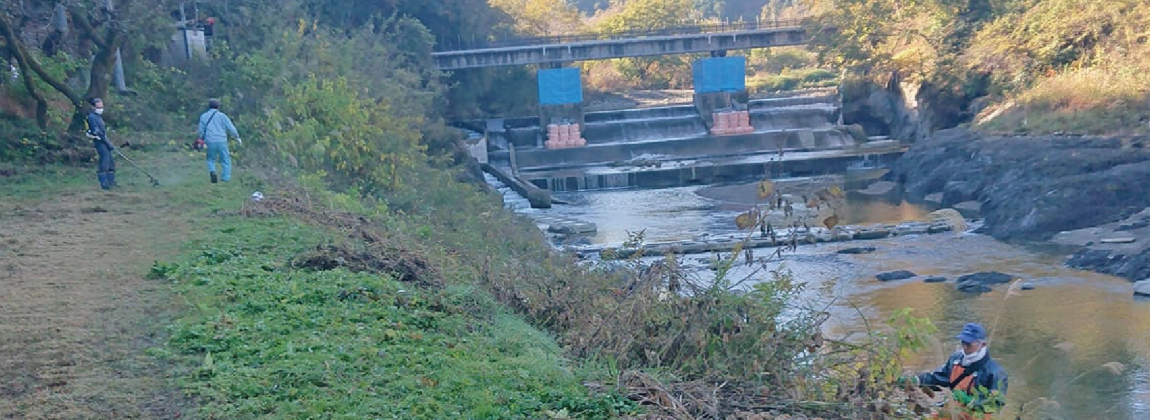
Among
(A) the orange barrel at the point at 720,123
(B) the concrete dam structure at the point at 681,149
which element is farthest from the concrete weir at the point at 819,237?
(A) the orange barrel at the point at 720,123

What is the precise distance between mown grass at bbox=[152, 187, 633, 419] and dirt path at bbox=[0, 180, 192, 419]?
301 millimetres

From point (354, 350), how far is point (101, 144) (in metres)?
8.85

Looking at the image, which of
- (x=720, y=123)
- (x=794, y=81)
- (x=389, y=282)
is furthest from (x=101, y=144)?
(x=794, y=81)

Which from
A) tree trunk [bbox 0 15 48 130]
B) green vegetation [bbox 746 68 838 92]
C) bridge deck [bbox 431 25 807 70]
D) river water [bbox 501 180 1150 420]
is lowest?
river water [bbox 501 180 1150 420]

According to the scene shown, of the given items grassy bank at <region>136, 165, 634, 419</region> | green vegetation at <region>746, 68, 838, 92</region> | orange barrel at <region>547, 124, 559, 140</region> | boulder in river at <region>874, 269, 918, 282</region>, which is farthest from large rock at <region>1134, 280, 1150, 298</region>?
green vegetation at <region>746, 68, 838, 92</region>

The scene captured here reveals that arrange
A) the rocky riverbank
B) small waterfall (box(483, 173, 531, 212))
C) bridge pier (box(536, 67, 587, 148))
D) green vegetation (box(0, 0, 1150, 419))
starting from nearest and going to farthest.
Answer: green vegetation (box(0, 0, 1150, 419)) < the rocky riverbank < small waterfall (box(483, 173, 531, 212)) < bridge pier (box(536, 67, 587, 148))

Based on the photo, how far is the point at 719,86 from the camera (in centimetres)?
4762

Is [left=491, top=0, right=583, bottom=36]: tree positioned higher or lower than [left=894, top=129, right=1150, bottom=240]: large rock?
higher

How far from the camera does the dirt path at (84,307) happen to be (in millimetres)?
6055

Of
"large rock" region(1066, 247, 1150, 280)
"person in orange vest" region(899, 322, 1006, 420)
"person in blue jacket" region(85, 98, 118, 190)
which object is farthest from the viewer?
"large rock" region(1066, 247, 1150, 280)

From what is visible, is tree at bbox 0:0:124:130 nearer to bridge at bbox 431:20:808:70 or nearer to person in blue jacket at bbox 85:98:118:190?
person in blue jacket at bbox 85:98:118:190

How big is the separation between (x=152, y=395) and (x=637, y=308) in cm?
353

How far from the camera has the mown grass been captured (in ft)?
20.2

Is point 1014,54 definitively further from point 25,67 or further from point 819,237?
point 25,67
